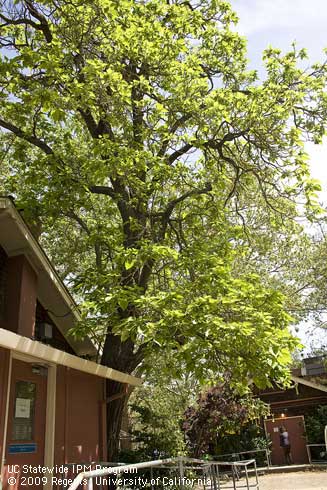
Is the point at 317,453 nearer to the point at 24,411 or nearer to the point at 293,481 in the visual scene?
the point at 293,481

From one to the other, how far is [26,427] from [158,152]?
251 inches

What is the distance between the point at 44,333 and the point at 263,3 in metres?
8.81

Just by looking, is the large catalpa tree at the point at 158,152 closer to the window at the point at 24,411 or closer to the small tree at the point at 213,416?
the window at the point at 24,411

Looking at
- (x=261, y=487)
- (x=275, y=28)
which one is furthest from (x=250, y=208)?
(x=261, y=487)

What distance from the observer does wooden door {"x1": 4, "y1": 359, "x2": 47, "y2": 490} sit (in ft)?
23.3

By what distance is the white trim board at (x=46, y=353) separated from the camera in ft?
19.2

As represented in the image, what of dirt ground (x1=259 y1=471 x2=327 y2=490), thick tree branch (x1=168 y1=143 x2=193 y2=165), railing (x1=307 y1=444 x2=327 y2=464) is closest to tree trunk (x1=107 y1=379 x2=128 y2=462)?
thick tree branch (x1=168 y1=143 x2=193 y2=165)

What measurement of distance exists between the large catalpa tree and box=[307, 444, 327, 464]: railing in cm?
1414

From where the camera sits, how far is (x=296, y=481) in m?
15.7

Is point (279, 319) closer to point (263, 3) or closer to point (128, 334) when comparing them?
point (128, 334)

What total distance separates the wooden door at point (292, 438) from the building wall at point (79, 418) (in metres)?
15.1

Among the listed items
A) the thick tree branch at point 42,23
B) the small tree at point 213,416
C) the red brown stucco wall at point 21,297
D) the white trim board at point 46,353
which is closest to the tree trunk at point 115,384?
the white trim board at point 46,353

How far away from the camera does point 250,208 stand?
56.5ft

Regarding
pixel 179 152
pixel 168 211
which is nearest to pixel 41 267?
pixel 168 211
